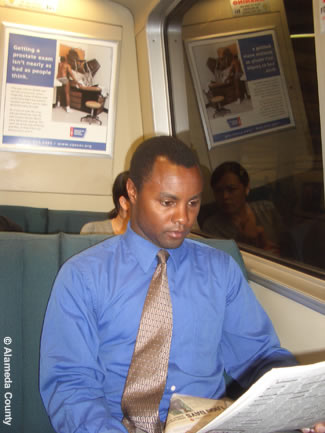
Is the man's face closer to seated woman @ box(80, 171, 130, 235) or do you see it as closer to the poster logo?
seated woman @ box(80, 171, 130, 235)

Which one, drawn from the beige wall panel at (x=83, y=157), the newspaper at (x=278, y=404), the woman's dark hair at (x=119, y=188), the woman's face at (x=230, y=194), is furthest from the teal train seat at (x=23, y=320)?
the beige wall panel at (x=83, y=157)

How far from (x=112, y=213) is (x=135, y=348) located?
1.63 m

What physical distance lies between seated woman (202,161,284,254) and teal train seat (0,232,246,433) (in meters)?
1.32

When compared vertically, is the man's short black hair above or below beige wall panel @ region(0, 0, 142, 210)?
below

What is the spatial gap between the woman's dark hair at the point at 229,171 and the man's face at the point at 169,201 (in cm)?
160

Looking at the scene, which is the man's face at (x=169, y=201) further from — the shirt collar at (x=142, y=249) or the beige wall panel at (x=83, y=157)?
the beige wall panel at (x=83, y=157)

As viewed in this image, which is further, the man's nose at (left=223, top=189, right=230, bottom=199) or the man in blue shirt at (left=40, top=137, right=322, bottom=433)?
the man's nose at (left=223, top=189, right=230, bottom=199)

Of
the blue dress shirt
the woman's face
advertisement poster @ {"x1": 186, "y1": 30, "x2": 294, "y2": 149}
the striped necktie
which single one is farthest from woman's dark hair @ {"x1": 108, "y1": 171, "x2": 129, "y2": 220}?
the striped necktie

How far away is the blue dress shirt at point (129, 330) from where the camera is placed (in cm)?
117

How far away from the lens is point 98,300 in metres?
1.29

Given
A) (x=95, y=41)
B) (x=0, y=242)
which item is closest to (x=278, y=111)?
(x=95, y=41)

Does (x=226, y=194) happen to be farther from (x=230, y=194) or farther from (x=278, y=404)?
(x=278, y=404)

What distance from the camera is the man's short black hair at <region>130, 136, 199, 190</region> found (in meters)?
1.36

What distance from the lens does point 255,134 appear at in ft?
9.71
